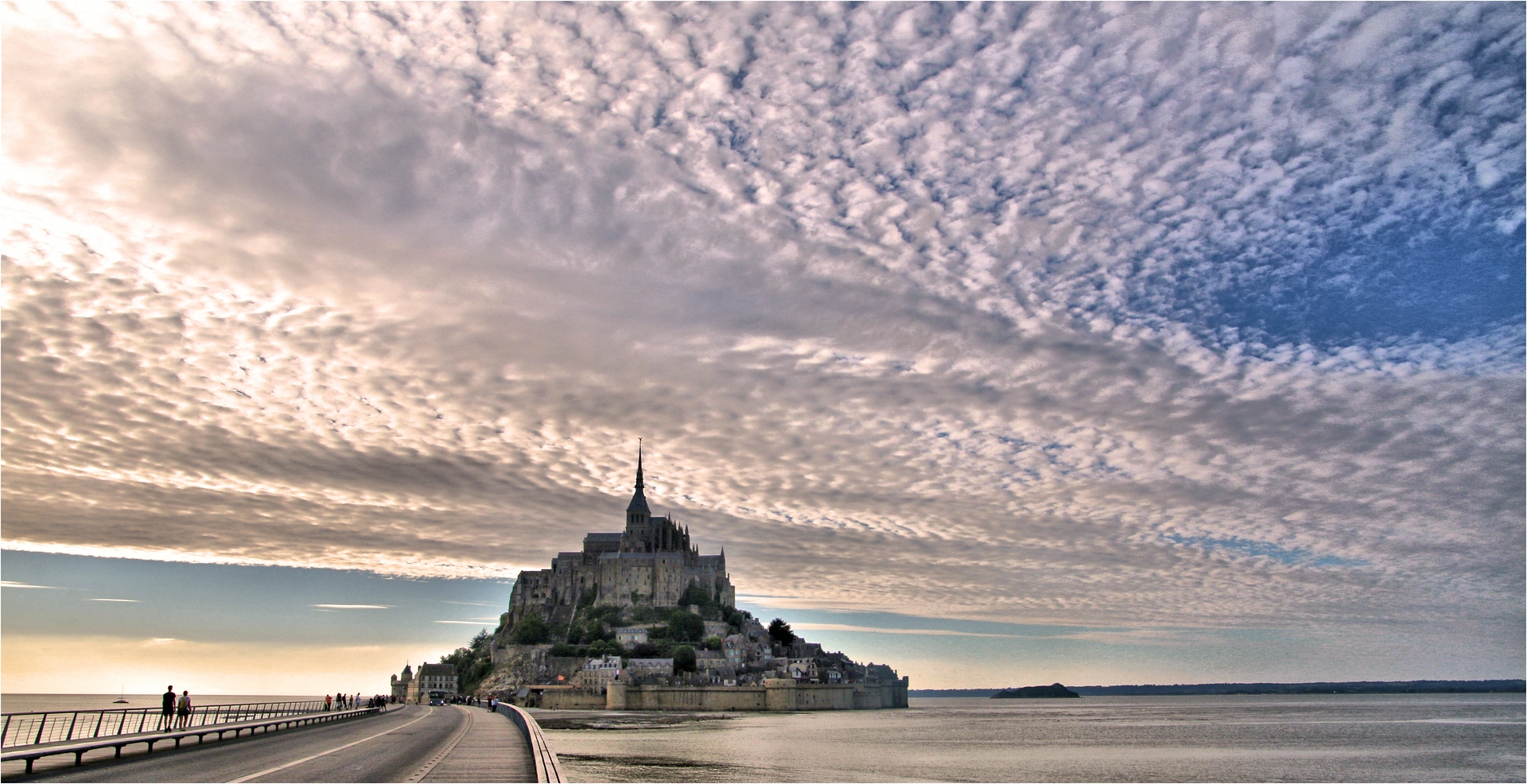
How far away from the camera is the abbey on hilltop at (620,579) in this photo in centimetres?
15162

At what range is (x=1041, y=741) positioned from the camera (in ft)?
266

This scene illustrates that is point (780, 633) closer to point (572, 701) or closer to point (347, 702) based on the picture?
point (572, 701)

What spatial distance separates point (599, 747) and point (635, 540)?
331 feet

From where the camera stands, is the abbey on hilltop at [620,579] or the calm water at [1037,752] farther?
the abbey on hilltop at [620,579]

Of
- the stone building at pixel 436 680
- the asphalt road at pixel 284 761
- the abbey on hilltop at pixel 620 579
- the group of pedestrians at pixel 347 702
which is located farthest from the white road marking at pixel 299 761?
the abbey on hilltop at pixel 620 579

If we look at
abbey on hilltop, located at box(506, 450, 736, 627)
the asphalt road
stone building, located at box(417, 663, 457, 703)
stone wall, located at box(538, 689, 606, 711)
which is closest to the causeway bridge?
the asphalt road

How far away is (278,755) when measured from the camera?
2534cm

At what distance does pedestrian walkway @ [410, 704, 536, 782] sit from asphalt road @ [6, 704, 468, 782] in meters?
0.52

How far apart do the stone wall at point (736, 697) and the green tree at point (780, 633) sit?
16229mm

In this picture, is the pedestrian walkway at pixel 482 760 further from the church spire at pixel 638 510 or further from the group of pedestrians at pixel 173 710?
the church spire at pixel 638 510

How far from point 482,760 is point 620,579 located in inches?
5167

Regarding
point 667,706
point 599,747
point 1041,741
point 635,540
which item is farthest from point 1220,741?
point 635,540

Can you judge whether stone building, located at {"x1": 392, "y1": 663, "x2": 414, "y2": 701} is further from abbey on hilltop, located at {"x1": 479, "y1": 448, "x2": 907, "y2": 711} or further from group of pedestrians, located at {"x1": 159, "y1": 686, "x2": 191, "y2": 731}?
group of pedestrians, located at {"x1": 159, "y1": 686, "x2": 191, "y2": 731}

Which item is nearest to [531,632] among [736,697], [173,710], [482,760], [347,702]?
[736,697]
